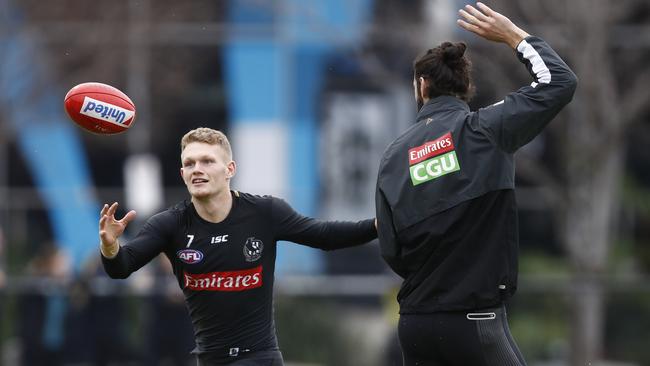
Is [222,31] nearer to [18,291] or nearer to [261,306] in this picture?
→ [18,291]

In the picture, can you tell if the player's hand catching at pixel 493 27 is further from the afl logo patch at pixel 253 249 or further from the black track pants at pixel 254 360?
the black track pants at pixel 254 360

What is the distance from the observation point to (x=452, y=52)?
6.70 metres

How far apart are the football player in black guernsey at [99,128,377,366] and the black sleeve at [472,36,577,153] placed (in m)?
1.29

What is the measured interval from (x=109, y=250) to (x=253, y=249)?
0.88 metres

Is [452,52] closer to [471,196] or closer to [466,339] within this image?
[471,196]

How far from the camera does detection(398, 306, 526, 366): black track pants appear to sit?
251 inches

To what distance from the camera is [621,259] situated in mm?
19719

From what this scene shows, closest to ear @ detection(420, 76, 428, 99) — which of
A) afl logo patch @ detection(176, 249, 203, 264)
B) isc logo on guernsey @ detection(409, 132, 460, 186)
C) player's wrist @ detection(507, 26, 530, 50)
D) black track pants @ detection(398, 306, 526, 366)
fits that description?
isc logo on guernsey @ detection(409, 132, 460, 186)

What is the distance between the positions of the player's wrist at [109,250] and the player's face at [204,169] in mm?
589

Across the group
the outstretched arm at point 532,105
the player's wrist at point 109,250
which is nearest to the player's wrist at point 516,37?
the outstretched arm at point 532,105

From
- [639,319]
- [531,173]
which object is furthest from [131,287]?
[639,319]

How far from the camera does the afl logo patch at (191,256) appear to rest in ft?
24.1

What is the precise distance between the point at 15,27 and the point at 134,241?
40.0 feet

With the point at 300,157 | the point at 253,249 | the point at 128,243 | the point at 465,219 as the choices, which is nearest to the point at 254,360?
the point at 253,249
